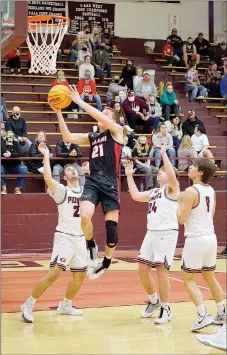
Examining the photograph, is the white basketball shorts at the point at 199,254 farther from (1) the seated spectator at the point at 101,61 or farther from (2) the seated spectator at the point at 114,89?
(1) the seated spectator at the point at 101,61

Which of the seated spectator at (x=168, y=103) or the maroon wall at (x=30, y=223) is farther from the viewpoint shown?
the seated spectator at (x=168, y=103)

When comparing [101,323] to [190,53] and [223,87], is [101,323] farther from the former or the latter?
[190,53]

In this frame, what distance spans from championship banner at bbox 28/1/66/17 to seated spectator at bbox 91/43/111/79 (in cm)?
301

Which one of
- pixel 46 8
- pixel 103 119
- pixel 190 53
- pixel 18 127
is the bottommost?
pixel 18 127

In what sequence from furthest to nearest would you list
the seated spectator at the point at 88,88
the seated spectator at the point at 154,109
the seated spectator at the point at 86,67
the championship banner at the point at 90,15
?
the championship banner at the point at 90,15 < the seated spectator at the point at 86,67 < the seated spectator at the point at 154,109 < the seated spectator at the point at 88,88

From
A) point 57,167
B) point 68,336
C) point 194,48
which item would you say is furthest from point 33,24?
point 194,48

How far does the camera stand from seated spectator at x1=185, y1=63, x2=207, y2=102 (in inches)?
851

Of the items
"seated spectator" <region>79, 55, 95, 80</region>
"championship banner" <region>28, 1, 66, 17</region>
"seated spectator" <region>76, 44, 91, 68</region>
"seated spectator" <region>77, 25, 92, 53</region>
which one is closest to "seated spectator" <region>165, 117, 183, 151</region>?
"seated spectator" <region>79, 55, 95, 80</region>

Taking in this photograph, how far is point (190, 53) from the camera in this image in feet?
78.0

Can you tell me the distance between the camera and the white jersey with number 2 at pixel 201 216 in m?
7.39

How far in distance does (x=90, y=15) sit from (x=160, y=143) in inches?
348

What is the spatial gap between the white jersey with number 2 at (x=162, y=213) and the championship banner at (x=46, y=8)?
51.8ft

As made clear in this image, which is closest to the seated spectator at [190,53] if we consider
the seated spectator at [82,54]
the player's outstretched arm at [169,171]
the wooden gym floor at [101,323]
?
the seated spectator at [82,54]

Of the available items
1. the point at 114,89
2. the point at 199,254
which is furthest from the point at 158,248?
Result: the point at 114,89
